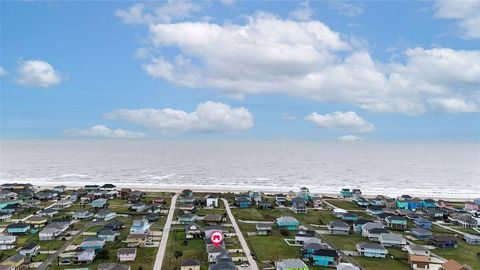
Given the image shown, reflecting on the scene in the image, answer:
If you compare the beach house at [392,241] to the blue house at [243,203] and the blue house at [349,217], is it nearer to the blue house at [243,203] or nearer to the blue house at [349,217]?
the blue house at [349,217]

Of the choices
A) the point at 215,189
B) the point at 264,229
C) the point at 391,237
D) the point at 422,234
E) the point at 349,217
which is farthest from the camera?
the point at 215,189

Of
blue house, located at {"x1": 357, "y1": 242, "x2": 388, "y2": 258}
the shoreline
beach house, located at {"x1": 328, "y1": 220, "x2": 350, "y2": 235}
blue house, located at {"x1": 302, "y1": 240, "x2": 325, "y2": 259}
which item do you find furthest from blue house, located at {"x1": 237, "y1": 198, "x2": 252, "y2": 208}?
blue house, located at {"x1": 357, "y1": 242, "x2": 388, "y2": 258}

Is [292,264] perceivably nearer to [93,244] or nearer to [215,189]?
[93,244]

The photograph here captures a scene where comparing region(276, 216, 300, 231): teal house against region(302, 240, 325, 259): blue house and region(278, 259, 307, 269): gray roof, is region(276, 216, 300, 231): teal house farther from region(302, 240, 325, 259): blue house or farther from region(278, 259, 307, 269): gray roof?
region(278, 259, 307, 269): gray roof

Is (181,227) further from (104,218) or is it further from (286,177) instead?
(286,177)

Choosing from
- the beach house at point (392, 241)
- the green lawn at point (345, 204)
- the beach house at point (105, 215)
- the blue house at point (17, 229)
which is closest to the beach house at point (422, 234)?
the beach house at point (392, 241)

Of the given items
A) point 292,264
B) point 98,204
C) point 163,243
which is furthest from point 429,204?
point 98,204
